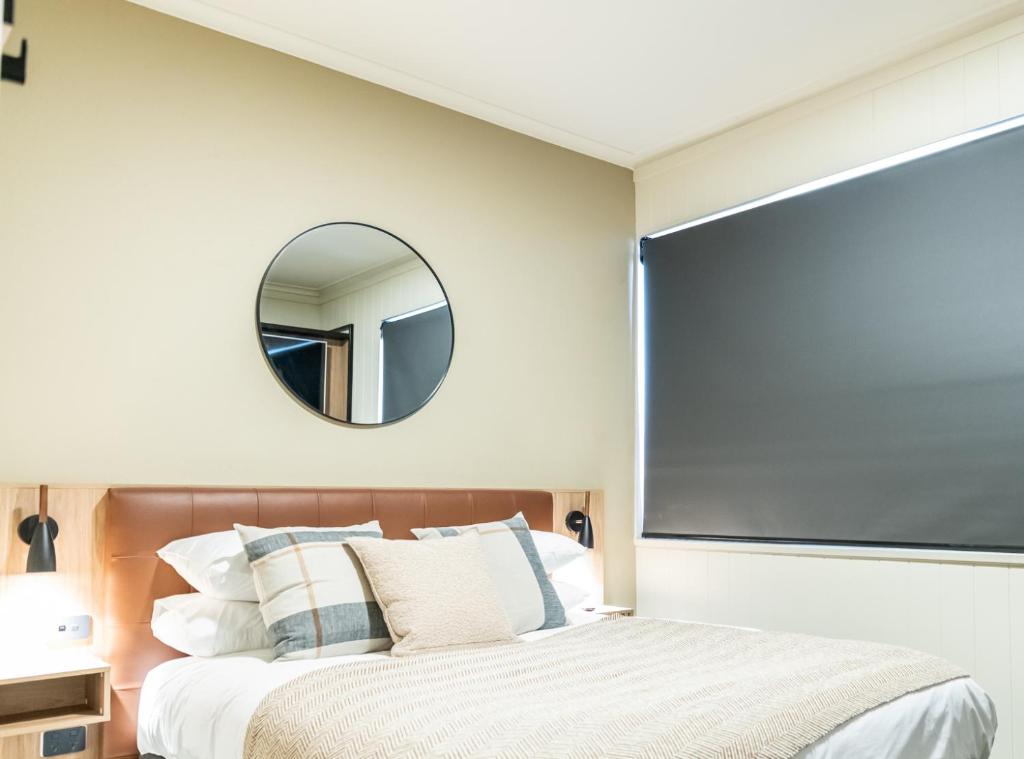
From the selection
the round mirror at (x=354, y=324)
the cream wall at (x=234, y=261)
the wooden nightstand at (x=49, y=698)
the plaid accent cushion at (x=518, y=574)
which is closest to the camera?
the wooden nightstand at (x=49, y=698)

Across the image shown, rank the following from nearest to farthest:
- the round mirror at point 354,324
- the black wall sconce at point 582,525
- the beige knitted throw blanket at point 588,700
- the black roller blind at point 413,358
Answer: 1. the beige knitted throw blanket at point 588,700
2. the round mirror at point 354,324
3. the black roller blind at point 413,358
4. the black wall sconce at point 582,525

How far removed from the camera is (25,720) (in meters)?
2.28

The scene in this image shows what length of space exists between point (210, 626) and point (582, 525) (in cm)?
176

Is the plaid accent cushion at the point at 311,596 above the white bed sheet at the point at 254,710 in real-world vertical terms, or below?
above

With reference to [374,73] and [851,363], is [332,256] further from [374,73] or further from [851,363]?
[851,363]

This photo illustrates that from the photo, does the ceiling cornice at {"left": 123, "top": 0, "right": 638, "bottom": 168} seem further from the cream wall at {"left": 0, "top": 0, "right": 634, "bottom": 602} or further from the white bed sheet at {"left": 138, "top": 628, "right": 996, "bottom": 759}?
the white bed sheet at {"left": 138, "top": 628, "right": 996, "bottom": 759}

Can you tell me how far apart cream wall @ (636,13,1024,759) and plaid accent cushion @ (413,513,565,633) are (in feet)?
3.49

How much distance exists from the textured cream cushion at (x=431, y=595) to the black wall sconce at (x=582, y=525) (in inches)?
45.8

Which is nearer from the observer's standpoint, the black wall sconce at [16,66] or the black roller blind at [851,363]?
the black wall sconce at [16,66]

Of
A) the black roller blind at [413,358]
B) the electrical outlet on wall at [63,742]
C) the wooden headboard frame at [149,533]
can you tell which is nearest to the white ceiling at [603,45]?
the black roller blind at [413,358]

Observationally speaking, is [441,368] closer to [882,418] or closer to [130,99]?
[130,99]

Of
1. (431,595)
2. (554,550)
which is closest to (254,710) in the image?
(431,595)

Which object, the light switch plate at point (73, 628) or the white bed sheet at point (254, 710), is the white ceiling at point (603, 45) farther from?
the white bed sheet at point (254, 710)

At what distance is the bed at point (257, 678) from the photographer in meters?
1.87
